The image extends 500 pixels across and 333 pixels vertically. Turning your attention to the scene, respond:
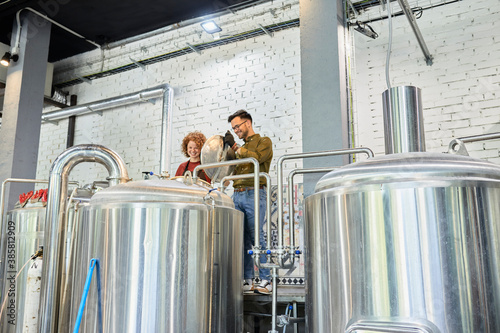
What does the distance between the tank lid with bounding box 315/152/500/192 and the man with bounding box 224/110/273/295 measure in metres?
1.84

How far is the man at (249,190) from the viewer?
3516 millimetres

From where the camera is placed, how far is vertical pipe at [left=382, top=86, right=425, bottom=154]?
1.98 metres

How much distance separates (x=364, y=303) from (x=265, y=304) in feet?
6.28

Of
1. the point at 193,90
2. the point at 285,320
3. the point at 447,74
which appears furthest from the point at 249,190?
the point at 193,90

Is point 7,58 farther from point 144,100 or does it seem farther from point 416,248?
point 416,248

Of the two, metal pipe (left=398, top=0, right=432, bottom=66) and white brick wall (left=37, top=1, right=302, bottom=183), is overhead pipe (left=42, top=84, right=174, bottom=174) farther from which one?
metal pipe (left=398, top=0, right=432, bottom=66)

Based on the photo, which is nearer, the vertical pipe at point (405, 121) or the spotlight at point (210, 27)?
the vertical pipe at point (405, 121)

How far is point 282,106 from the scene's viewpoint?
228 inches

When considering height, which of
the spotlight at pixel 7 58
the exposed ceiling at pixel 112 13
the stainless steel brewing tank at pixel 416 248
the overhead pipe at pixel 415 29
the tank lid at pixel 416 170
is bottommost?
the stainless steel brewing tank at pixel 416 248

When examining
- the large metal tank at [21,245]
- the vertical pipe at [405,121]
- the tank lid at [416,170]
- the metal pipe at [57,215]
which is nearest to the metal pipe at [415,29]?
the vertical pipe at [405,121]

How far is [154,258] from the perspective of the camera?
223 cm

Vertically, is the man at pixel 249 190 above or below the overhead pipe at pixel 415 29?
below

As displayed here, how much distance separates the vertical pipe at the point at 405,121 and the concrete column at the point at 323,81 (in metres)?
1.14

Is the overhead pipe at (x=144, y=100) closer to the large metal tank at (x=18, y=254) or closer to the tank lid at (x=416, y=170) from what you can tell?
the large metal tank at (x=18, y=254)
